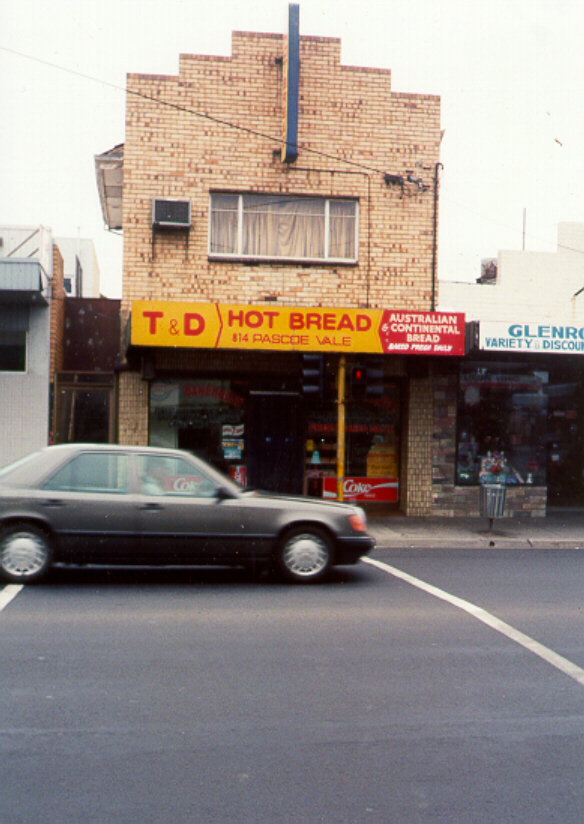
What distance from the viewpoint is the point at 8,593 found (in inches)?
314

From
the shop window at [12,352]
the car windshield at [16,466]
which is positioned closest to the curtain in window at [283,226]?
the shop window at [12,352]

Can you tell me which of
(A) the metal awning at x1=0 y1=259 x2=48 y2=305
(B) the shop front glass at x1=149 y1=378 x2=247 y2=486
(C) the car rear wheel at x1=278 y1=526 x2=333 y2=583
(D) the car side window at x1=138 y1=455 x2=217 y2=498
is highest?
(A) the metal awning at x1=0 y1=259 x2=48 y2=305

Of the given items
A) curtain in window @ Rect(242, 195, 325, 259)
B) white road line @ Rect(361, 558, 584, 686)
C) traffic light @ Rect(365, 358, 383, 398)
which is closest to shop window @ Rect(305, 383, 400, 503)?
traffic light @ Rect(365, 358, 383, 398)

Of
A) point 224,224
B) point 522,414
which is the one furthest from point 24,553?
point 522,414

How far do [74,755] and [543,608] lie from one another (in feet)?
17.3

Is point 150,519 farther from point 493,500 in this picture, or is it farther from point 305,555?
point 493,500

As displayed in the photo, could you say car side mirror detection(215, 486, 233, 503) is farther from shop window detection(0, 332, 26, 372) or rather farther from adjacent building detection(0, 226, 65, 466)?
shop window detection(0, 332, 26, 372)

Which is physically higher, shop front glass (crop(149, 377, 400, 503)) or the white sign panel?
the white sign panel

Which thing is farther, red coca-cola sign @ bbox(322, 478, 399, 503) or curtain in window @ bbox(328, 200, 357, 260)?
red coca-cola sign @ bbox(322, 478, 399, 503)

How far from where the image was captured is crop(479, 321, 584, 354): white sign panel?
13.8 meters

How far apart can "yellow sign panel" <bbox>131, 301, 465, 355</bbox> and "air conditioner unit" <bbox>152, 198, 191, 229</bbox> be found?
6.53 feet

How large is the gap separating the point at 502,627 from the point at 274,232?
9836 millimetres

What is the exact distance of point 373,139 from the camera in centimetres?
1522

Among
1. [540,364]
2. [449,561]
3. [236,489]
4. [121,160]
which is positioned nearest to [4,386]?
[121,160]
